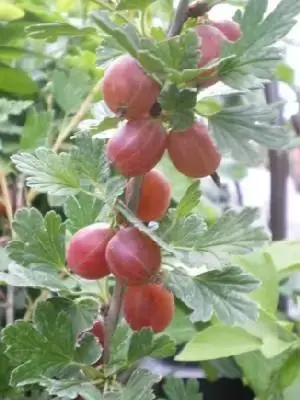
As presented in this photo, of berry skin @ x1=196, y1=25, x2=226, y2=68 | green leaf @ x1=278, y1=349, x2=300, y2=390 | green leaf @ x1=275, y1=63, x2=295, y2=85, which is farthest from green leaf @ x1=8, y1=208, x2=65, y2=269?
green leaf @ x1=275, y1=63, x2=295, y2=85

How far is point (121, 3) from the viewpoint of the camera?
285mm

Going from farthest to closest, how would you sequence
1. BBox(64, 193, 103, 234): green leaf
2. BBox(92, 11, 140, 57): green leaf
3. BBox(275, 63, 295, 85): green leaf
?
1. BBox(275, 63, 295, 85): green leaf
2. BBox(64, 193, 103, 234): green leaf
3. BBox(92, 11, 140, 57): green leaf

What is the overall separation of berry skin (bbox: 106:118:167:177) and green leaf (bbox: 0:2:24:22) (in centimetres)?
27

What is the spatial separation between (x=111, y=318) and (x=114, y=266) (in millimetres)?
43

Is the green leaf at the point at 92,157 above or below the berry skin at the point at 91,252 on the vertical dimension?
above

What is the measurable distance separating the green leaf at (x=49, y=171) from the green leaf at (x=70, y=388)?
0.27 feet

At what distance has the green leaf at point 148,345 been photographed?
31cm

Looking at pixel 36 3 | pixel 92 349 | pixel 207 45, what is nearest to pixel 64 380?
pixel 92 349

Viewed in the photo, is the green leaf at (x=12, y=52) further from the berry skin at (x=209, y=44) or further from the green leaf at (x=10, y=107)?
the berry skin at (x=209, y=44)

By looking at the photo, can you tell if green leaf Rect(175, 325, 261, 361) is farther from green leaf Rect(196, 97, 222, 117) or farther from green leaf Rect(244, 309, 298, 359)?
green leaf Rect(196, 97, 222, 117)

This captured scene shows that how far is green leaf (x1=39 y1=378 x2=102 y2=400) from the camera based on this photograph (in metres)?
0.31

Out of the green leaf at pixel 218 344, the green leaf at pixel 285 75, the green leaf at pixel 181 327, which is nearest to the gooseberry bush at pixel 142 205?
the green leaf at pixel 218 344

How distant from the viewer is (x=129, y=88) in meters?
0.27

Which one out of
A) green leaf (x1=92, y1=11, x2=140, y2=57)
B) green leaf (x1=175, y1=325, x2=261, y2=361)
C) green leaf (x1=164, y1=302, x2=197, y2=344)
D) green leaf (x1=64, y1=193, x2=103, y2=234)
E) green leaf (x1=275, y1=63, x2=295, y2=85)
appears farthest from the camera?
green leaf (x1=275, y1=63, x2=295, y2=85)
